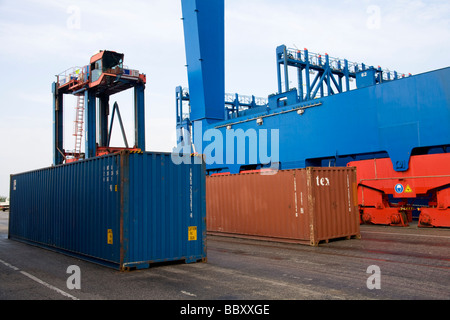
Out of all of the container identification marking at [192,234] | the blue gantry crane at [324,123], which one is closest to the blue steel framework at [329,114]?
the blue gantry crane at [324,123]

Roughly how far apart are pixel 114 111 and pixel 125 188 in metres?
17.8

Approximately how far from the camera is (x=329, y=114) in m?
22.9

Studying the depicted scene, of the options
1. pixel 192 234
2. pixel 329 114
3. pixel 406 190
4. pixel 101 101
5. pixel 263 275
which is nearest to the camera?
pixel 263 275

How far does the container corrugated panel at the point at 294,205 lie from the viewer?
1348cm

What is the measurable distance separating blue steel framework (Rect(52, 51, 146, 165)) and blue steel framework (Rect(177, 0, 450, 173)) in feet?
17.2

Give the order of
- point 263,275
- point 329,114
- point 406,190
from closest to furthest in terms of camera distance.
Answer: point 263,275 → point 406,190 → point 329,114

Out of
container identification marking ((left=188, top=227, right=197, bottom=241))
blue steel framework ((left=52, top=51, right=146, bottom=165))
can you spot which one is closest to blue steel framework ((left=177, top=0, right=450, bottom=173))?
blue steel framework ((left=52, top=51, right=146, bottom=165))

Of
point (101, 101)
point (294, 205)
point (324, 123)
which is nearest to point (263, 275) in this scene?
point (294, 205)

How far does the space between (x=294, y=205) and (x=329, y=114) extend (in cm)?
1073

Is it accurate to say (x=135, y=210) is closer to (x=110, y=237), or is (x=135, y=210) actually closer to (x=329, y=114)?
(x=110, y=237)
